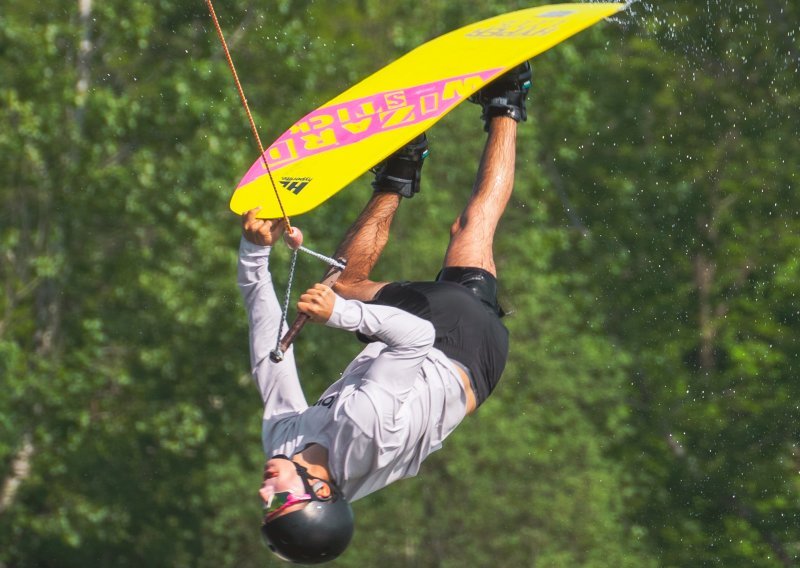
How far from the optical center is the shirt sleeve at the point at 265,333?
4.81 m

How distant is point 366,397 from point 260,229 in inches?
25.9

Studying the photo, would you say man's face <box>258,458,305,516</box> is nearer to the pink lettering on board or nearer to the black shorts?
the black shorts

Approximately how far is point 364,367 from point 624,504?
9.17 meters

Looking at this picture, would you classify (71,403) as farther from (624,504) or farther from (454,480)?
(624,504)

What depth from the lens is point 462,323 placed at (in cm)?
505

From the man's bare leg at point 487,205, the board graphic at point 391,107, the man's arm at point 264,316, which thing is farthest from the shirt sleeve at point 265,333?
the man's bare leg at point 487,205

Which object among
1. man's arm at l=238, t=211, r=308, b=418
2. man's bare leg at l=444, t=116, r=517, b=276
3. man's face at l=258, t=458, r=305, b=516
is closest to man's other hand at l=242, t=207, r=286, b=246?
man's arm at l=238, t=211, r=308, b=418

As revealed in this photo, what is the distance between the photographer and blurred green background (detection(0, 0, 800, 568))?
477 inches

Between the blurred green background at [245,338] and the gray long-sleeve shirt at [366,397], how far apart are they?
7.14 metres

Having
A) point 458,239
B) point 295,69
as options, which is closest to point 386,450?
point 458,239

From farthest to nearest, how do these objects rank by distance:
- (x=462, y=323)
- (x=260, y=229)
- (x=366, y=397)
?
(x=462, y=323) < (x=260, y=229) < (x=366, y=397)

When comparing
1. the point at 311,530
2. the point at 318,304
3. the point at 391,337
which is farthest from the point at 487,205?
the point at 311,530

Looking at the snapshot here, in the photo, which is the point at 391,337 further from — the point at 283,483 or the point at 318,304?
the point at 283,483

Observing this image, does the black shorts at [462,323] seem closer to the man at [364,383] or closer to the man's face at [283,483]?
the man at [364,383]
